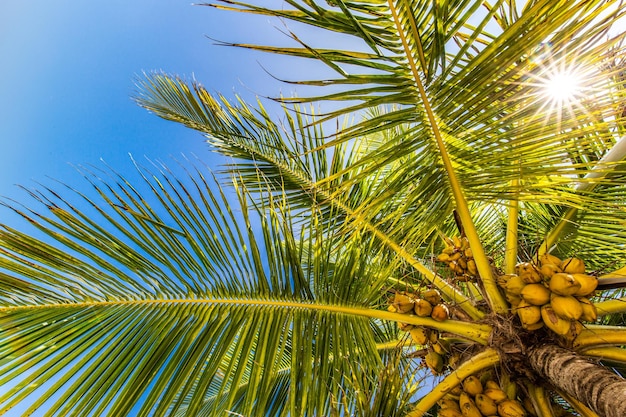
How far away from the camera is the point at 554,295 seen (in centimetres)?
146

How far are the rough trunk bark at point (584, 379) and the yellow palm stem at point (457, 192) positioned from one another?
26 cm

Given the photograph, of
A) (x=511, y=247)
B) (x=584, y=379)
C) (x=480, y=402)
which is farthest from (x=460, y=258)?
(x=584, y=379)

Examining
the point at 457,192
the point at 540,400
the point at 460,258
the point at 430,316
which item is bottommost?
the point at 540,400

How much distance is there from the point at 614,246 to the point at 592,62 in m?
1.69

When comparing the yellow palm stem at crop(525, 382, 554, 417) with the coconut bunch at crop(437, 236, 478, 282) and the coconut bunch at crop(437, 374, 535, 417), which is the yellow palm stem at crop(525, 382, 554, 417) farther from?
the coconut bunch at crop(437, 236, 478, 282)

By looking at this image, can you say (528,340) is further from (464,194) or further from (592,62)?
(592,62)

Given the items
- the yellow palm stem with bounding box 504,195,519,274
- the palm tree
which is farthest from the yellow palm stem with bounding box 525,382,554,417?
the yellow palm stem with bounding box 504,195,519,274

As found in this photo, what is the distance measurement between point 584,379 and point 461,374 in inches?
20.2

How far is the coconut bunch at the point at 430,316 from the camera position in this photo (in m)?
1.80

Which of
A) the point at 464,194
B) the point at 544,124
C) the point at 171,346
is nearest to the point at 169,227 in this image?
the point at 171,346

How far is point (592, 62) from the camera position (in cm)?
135

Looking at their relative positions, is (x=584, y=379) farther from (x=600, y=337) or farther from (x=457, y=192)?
(x=457, y=192)

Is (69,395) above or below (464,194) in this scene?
below

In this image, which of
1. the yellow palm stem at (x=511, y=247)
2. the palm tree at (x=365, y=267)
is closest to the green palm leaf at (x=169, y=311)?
the palm tree at (x=365, y=267)
